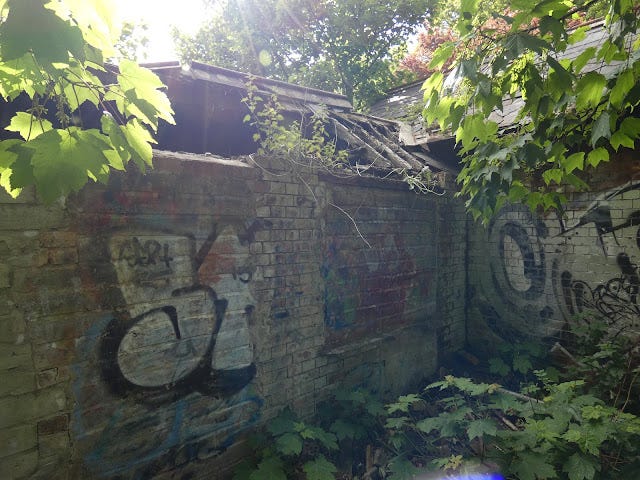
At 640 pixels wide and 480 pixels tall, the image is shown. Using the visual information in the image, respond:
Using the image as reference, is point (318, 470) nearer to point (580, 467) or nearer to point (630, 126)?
point (580, 467)

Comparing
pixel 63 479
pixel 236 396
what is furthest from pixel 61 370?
pixel 236 396

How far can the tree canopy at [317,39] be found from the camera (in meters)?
15.5

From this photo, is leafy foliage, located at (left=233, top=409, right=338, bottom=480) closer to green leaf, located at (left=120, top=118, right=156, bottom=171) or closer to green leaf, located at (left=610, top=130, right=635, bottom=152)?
green leaf, located at (left=120, top=118, right=156, bottom=171)

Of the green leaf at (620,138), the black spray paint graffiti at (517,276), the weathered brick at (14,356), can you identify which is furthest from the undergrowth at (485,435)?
the green leaf at (620,138)

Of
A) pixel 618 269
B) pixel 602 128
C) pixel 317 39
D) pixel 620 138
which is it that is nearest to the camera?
pixel 602 128

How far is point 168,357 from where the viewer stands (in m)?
2.79

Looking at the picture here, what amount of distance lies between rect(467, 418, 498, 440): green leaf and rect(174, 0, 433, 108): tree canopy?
14.3m

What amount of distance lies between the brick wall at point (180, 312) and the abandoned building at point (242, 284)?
0.01m

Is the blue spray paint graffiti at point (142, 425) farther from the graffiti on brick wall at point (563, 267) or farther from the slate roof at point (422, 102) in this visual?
the graffiti on brick wall at point (563, 267)

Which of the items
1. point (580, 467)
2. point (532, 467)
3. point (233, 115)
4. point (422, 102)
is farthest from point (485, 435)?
point (422, 102)

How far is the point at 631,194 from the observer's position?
4.34 meters

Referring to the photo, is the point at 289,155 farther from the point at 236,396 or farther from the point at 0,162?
the point at 0,162

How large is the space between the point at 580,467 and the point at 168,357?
302cm

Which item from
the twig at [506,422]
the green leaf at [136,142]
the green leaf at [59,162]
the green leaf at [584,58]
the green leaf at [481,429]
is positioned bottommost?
the twig at [506,422]
